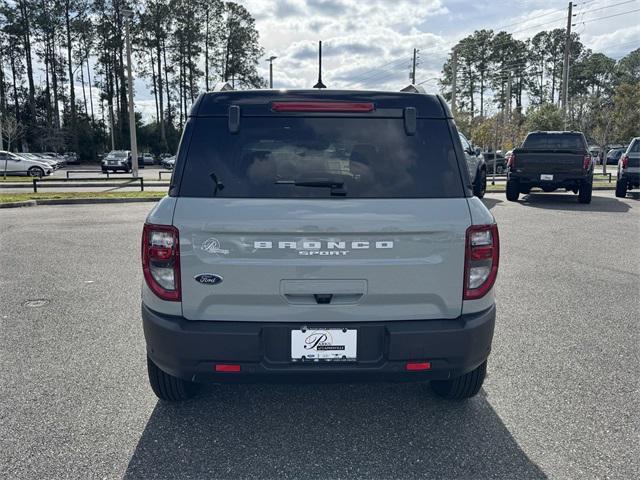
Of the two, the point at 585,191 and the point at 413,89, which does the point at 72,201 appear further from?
the point at 585,191

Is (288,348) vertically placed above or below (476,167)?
below

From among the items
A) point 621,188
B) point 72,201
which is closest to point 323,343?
point 72,201

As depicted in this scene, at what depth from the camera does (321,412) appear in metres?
3.14

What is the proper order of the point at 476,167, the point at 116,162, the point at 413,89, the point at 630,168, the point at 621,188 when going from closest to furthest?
the point at 413,89 → the point at 476,167 → the point at 630,168 → the point at 621,188 → the point at 116,162

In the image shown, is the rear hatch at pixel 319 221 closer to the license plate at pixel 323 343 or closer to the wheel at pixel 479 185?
the license plate at pixel 323 343

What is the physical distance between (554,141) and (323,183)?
583 inches

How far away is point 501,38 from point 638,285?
74.1 meters

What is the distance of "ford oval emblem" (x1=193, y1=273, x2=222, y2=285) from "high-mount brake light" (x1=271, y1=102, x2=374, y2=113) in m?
0.93

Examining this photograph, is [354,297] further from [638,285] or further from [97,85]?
[97,85]

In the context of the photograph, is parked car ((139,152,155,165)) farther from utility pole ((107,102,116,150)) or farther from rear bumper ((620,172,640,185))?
rear bumper ((620,172,640,185))

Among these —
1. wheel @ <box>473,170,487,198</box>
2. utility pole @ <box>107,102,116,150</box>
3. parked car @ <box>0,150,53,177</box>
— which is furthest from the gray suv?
utility pole @ <box>107,102,116,150</box>

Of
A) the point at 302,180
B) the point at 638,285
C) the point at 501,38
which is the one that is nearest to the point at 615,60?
the point at 501,38

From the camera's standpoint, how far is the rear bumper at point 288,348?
2.53m

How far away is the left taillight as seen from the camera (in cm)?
252
